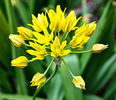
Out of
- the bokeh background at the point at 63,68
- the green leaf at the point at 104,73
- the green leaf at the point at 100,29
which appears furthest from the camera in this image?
the green leaf at the point at 104,73

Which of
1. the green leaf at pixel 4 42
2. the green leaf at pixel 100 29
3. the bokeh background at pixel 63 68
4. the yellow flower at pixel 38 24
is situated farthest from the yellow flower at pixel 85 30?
the green leaf at pixel 4 42

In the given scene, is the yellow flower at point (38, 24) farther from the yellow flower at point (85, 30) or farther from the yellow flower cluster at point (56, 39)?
the yellow flower at point (85, 30)

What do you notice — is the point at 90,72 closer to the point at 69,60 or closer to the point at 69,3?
the point at 69,60

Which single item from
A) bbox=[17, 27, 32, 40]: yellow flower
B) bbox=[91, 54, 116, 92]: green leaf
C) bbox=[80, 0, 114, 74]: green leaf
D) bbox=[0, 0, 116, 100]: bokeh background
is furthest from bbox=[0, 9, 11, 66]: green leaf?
bbox=[17, 27, 32, 40]: yellow flower

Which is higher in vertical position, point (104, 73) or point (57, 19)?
point (57, 19)

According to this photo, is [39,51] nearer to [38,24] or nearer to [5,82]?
[38,24]

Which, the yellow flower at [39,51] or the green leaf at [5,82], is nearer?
the yellow flower at [39,51]

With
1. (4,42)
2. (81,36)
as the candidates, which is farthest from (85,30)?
(4,42)

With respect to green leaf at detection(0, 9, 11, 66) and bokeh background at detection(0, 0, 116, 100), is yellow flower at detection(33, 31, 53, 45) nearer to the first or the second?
bokeh background at detection(0, 0, 116, 100)

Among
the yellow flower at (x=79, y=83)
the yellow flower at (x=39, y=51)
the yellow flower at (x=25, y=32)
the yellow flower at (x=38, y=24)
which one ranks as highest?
the yellow flower at (x=38, y=24)

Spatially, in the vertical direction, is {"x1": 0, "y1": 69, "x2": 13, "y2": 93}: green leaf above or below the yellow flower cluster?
below

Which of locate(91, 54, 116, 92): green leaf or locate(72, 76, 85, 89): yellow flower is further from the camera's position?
locate(91, 54, 116, 92): green leaf

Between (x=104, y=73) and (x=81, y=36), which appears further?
(x=104, y=73)
